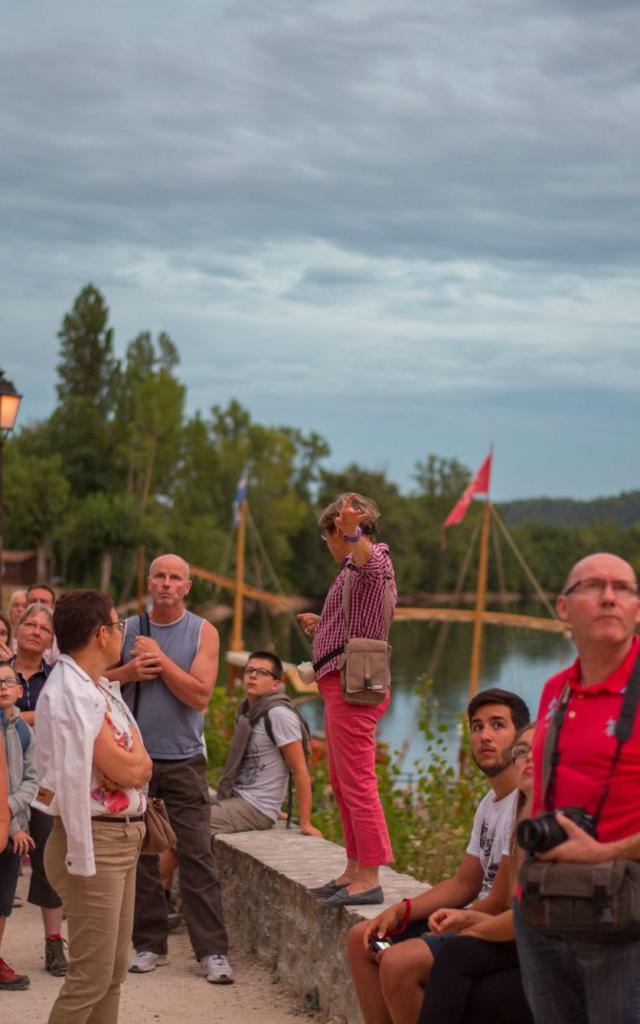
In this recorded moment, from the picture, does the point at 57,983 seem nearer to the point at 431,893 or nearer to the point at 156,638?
the point at 156,638

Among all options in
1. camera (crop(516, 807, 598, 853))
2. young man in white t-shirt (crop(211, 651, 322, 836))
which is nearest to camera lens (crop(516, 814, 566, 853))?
camera (crop(516, 807, 598, 853))

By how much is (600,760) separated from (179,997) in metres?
3.36

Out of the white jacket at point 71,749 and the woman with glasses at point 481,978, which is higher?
the white jacket at point 71,749

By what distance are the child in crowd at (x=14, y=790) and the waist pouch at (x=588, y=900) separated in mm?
3300

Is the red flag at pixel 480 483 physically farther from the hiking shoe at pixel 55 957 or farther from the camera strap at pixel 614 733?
the camera strap at pixel 614 733

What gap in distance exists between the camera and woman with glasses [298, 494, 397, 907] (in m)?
5.23

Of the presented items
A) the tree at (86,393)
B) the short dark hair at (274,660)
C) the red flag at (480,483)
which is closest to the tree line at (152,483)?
the tree at (86,393)

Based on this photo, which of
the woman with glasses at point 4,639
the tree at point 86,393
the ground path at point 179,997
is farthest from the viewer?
the tree at point 86,393

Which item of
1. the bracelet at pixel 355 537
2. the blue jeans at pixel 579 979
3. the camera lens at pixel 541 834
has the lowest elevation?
the blue jeans at pixel 579 979

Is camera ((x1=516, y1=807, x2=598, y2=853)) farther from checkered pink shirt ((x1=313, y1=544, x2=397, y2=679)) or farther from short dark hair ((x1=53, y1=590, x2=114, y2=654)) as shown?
checkered pink shirt ((x1=313, y1=544, x2=397, y2=679))

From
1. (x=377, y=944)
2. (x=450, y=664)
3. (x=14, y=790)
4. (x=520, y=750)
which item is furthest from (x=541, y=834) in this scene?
(x=450, y=664)

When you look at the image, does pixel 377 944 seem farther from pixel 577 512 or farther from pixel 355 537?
pixel 577 512

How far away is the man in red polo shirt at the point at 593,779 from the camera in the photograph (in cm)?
301

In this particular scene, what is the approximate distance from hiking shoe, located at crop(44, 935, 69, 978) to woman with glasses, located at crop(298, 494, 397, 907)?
144 cm
